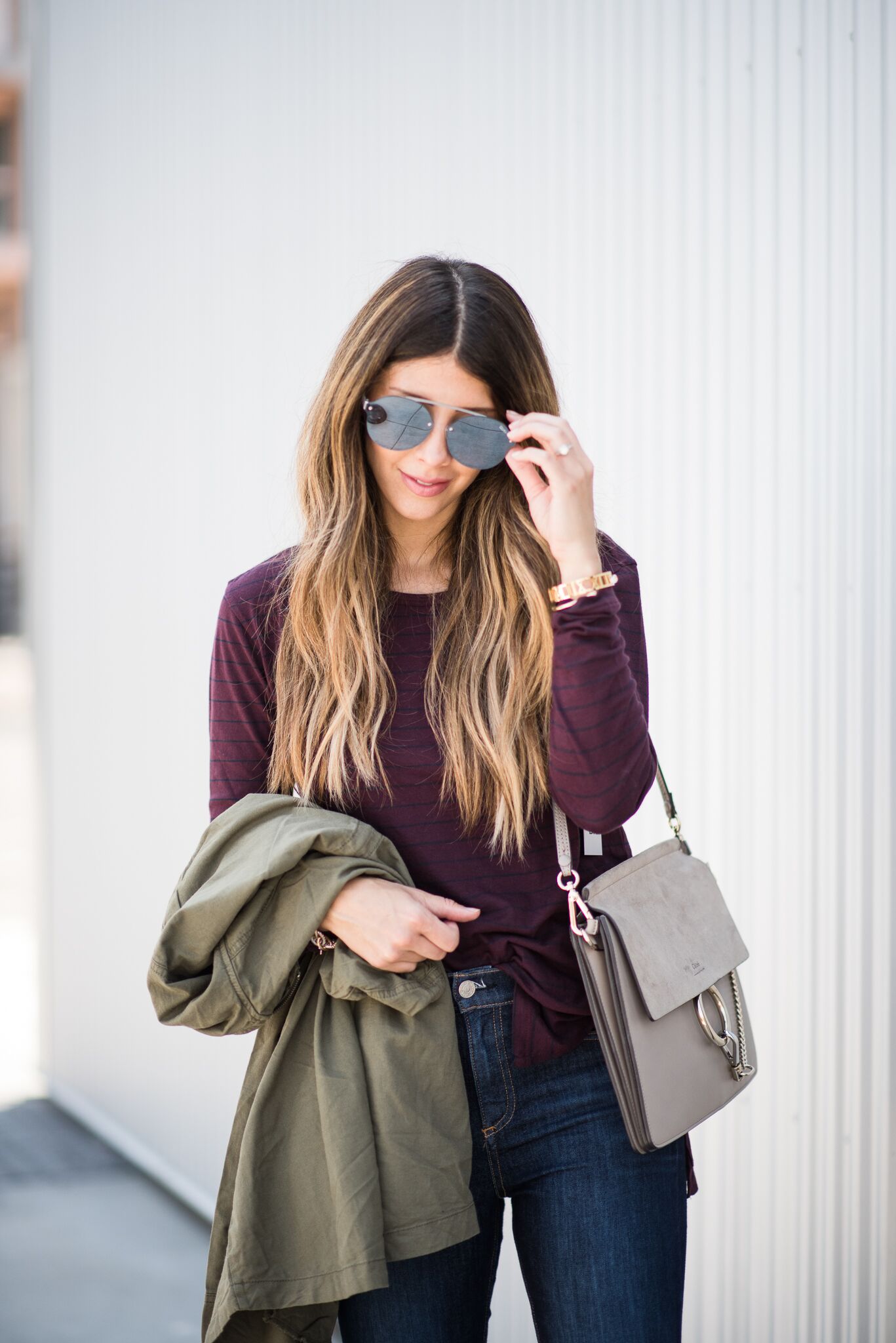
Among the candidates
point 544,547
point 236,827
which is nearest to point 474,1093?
point 236,827

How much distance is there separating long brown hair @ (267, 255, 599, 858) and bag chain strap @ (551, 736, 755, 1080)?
54mm

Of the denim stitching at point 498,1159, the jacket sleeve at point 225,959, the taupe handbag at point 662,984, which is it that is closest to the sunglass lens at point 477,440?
the taupe handbag at point 662,984

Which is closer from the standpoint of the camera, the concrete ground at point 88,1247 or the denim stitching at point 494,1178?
the denim stitching at point 494,1178

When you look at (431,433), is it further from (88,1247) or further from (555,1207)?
(88,1247)

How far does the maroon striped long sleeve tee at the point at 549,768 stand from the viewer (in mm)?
1597

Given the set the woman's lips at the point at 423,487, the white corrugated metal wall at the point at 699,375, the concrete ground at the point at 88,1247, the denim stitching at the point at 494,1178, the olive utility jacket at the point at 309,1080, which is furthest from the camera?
the concrete ground at the point at 88,1247

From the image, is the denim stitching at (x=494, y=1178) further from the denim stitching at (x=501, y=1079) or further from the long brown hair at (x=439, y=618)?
the long brown hair at (x=439, y=618)

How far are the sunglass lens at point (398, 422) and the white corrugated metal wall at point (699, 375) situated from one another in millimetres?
851

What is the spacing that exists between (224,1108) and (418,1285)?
225 cm

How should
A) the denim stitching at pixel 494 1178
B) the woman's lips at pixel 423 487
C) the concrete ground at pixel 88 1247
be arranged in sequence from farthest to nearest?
the concrete ground at pixel 88 1247 < the woman's lips at pixel 423 487 < the denim stitching at pixel 494 1178

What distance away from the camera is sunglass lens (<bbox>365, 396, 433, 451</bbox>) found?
173 centimetres

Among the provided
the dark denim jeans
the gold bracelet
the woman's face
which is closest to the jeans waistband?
the dark denim jeans

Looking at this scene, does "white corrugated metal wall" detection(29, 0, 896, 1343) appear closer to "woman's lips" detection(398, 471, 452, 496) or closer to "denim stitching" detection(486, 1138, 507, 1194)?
"denim stitching" detection(486, 1138, 507, 1194)

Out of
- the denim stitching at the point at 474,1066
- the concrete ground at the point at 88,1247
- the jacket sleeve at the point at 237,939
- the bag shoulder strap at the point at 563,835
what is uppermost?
the bag shoulder strap at the point at 563,835
